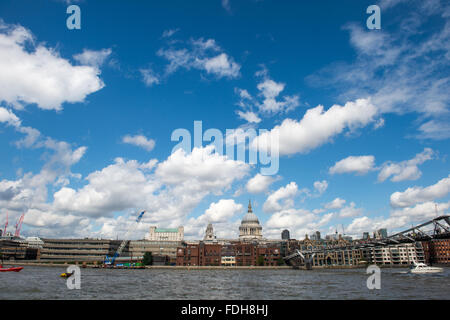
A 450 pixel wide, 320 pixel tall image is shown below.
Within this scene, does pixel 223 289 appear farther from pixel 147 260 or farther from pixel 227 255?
pixel 147 260

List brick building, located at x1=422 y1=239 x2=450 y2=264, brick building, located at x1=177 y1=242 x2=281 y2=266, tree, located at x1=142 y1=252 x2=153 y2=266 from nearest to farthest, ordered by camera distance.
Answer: brick building, located at x1=422 y1=239 x2=450 y2=264 → tree, located at x1=142 y1=252 x2=153 y2=266 → brick building, located at x1=177 y1=242 x2=281 y2=266

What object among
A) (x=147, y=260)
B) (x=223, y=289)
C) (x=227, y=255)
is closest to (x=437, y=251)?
(x=227, y=255)

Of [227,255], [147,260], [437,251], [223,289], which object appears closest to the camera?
[223,289]

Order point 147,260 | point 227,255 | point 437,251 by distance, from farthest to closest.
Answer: point 227,255
point 147,260
point 437,251

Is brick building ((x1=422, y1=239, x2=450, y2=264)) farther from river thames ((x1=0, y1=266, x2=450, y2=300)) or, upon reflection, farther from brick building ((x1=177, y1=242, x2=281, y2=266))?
river thames ((x1=0, y1=266, x2=450, y2=300))

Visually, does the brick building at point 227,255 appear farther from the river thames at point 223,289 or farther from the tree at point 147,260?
the river thames at point 223,289

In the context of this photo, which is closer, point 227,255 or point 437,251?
point 437,251

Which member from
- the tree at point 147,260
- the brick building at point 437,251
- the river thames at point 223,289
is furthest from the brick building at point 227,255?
the river thames at point 223,289

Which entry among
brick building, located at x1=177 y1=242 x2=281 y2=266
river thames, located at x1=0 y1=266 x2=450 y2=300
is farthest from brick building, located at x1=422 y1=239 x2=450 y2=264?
river thames, located at x1=0 y1=266 x2=450 y2=300

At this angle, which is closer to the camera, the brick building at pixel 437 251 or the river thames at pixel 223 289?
the river thames at pixel 223 289

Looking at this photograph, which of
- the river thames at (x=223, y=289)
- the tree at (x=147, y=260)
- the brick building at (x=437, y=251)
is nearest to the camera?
the river thames at (x=223, y=289)
